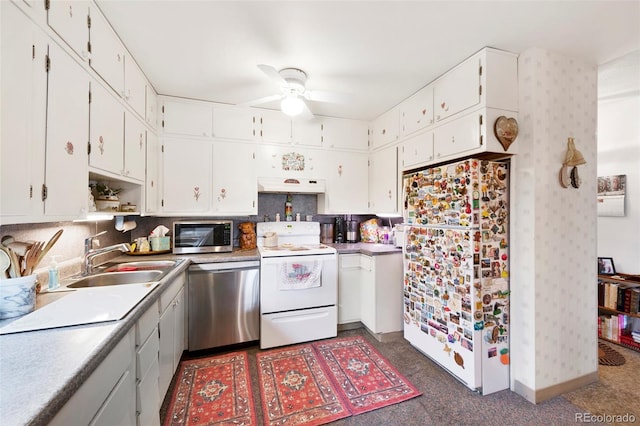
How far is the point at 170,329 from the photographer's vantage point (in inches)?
73.5

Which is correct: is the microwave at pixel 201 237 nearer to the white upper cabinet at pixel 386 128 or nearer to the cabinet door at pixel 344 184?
the cabinet door at pixel 344 184

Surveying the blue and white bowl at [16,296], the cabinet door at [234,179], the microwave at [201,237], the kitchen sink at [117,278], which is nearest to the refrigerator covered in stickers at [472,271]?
the cabinet door at [234,179]

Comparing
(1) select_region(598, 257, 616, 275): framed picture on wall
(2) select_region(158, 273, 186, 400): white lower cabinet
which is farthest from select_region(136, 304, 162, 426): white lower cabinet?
(1) select_region(598, 257, 616, 275): framed picture on wall

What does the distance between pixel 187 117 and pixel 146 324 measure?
212 centimetres

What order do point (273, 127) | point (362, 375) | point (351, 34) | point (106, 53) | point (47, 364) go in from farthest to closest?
point (273, 127), point (362, 375), point (351, 34), point (106, 53), point (47, 364)

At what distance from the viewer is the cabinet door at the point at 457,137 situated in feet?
6.28

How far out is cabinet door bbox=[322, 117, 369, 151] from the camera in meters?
3.18

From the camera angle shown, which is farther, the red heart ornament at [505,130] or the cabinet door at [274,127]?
the cabinet door at [274,127]

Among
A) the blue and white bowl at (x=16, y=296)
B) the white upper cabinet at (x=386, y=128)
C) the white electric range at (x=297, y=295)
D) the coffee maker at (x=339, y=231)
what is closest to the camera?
the blue and white bowl at (x=16, y=296)

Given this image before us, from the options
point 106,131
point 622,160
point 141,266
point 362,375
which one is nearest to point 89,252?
point 141,266

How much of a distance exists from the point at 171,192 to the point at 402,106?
263cm

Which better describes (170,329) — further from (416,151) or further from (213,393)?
(416,151)

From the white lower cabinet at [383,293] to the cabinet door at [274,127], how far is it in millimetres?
1715

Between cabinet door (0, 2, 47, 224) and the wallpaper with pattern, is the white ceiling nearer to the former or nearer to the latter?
the wallpaper with pattern
